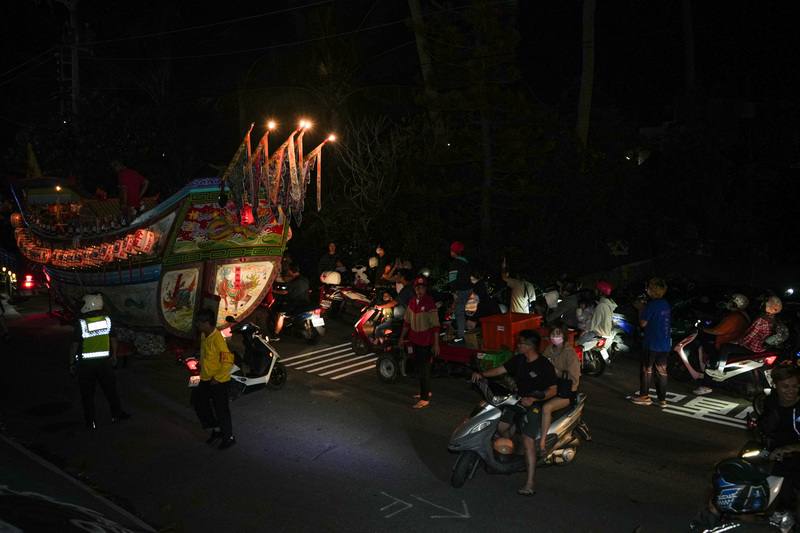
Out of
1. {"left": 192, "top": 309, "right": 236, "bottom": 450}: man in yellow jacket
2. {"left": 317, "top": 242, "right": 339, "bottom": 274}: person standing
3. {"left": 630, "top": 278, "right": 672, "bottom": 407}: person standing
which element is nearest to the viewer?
{"left": 192, "top": 309, "right": 236, "bottom": 450}: man in yellow jacket

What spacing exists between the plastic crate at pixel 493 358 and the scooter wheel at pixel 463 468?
2.91 meters

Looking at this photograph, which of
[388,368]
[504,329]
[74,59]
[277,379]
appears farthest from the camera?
[74,59]

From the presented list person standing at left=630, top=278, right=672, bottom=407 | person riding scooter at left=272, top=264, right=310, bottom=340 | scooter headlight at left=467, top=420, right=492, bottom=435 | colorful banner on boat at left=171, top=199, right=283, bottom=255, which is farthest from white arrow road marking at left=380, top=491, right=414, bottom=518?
person riding scooter at left=272, top=264, right=310, bottom=340

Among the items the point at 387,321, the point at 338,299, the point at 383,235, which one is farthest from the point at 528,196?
the point at 387,321

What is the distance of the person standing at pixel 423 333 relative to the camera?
988 centimetres

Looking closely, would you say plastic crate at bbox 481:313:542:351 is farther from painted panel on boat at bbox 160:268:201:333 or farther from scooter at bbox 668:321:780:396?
painted panel on boat at bbox 160:268:201:333

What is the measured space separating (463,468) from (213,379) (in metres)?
2.99

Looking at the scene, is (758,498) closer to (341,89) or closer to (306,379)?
(306,379)

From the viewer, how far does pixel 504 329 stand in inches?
412

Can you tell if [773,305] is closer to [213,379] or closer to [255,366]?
[255,366]

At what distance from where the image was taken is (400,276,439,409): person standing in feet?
32.4

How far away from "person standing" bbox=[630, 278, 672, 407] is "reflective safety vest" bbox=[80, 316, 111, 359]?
6926 millimetres

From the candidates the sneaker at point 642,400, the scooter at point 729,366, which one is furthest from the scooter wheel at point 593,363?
the sneaker at point 642,400

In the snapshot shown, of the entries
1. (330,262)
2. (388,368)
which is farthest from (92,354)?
(330,262)
